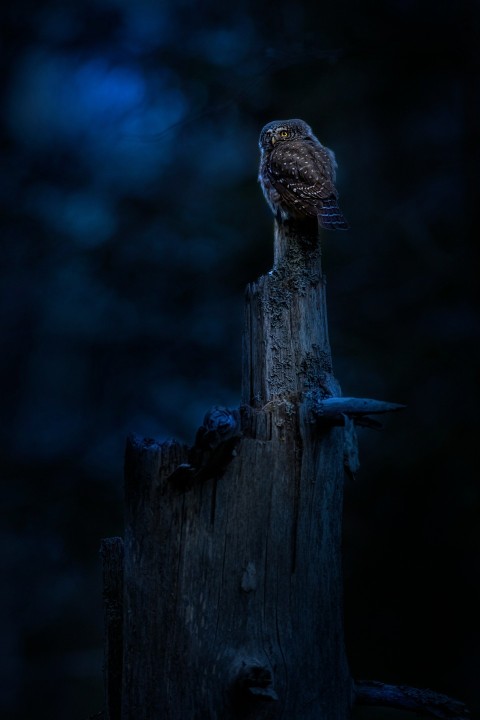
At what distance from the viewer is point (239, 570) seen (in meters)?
1.20

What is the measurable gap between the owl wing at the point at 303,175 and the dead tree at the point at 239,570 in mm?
709

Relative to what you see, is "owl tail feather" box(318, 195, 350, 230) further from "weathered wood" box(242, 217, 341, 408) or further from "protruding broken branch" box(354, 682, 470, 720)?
"protruding broken branch" box(354, 682, 470, 720)

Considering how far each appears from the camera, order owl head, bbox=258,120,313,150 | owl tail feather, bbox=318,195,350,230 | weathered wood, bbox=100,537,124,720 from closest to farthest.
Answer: weathered wood, bbox=100,537,124,720, owl tail feather, bbox=318,195,350,230, owl head, bbox=258,120,313,150

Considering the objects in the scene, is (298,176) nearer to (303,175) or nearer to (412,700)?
(303,175)

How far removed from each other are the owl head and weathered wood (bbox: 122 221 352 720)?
1120 mm

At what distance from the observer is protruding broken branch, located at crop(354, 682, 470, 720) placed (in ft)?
4.07

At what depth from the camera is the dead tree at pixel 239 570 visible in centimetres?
116

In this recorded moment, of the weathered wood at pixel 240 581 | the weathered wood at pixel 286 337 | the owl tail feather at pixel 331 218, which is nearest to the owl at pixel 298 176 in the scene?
the owl tail feather at pixel 331 218

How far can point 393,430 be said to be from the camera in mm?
2729

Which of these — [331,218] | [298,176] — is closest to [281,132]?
[298,176]

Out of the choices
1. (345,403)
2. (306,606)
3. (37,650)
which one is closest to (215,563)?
(306,606)

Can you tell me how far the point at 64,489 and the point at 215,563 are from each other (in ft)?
5.50

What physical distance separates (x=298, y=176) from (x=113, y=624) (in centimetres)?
129

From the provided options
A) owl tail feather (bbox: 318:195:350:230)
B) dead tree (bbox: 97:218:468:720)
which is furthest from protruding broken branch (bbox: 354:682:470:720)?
owl tail feather (bbox: 318:195:350:230)
